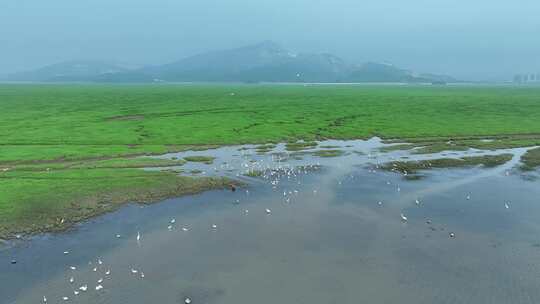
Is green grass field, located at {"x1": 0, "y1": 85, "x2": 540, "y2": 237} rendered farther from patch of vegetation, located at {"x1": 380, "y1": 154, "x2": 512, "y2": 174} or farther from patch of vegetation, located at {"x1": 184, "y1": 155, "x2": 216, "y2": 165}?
patch of vegetation, located at {"x1": 380, "y1": 154, "x2": 512, "y2": 174}

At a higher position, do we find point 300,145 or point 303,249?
point 300,145

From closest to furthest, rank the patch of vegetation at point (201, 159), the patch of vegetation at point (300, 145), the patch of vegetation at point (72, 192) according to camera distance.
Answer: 1. the patch of vegetation at point (72, 192)
2. the patch of vegetation at point (201, 159)
3. the patch of vegetation at point (300, 145)

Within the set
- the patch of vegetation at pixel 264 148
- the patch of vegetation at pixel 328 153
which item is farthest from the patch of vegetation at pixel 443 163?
the patch of vegetation at pixel 264 148

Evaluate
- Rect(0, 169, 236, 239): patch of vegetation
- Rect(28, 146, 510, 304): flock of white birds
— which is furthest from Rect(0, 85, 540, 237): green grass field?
Rect(28, 146, 510, 304): flock of white birds

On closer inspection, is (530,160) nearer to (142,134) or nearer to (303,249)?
(303,249)

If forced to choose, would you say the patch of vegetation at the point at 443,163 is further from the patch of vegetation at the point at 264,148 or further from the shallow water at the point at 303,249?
the patch of vegetation at the point at 264,148

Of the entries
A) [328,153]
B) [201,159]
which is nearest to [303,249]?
[201,159]
